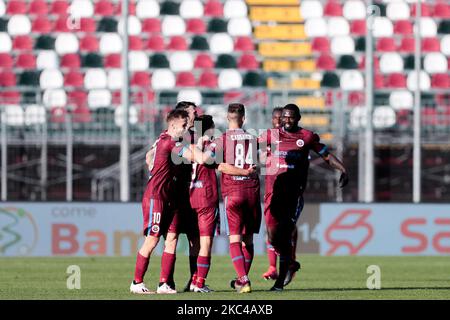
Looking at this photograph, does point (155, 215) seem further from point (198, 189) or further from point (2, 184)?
point (2, 184)

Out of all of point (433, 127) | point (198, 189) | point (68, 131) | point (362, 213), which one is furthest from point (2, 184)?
point (198, 189)

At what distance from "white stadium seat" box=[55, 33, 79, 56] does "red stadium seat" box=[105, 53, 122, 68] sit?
0.85 meters

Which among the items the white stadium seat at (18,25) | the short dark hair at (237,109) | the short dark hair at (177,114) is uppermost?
the white stadium seat at (18,25)

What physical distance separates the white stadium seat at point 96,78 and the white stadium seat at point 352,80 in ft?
19.8

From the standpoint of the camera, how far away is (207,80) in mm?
32188

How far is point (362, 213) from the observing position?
24859mm

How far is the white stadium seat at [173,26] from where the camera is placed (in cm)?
3331

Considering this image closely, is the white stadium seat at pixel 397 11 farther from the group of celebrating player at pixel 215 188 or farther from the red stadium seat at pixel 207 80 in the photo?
the group of celebrating player at pixel 215 188

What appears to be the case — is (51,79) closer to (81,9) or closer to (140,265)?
(81,9)

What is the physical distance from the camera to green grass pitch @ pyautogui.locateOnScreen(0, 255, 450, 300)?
14.2m

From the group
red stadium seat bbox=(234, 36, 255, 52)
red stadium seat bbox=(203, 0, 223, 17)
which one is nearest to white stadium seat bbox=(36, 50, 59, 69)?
red stadium seat bbox=(203, 0, 223, 17)

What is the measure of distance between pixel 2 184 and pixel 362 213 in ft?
23.9

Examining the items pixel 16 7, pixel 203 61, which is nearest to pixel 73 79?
pixel 16 7

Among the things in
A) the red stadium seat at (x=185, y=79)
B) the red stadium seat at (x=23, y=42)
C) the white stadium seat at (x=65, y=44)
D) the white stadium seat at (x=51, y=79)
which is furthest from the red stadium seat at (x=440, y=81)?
the red stadium seat at (x=23, y=42)
